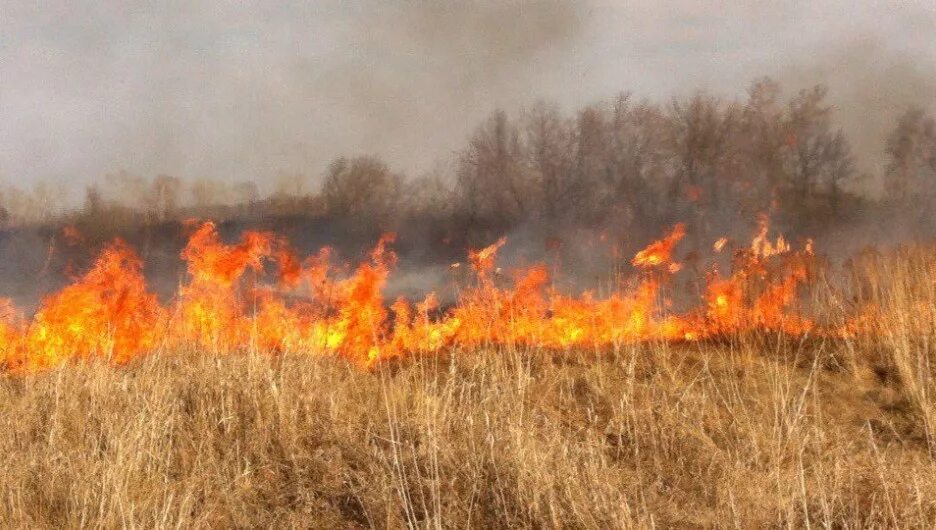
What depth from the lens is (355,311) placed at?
31.9 ft

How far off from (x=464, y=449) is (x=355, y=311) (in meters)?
5.80

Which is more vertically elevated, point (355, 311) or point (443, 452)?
point (355, 311)

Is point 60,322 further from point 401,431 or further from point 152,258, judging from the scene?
point 401,431

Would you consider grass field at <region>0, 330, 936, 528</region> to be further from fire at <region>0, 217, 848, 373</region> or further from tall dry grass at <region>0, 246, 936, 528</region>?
fire at <region>0, 217, 848, 373</region>

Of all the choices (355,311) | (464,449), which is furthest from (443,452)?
(355,311)

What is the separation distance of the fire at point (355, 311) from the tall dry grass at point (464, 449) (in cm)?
67

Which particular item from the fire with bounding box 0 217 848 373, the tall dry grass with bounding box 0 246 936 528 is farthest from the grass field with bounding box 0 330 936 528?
the fire with bounding box 0 217 848 373

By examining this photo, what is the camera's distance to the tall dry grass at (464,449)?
3.56m

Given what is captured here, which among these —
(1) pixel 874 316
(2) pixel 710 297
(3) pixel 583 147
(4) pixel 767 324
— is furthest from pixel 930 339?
(3) pixel 583 147

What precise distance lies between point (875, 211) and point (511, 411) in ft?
38.3

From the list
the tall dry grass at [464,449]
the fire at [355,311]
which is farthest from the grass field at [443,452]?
the fire at [355,311]

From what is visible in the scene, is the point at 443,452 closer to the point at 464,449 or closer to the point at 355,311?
the point at 464,449

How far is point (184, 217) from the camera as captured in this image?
1502 centimetres

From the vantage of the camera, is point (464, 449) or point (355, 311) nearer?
point (464, 449)
